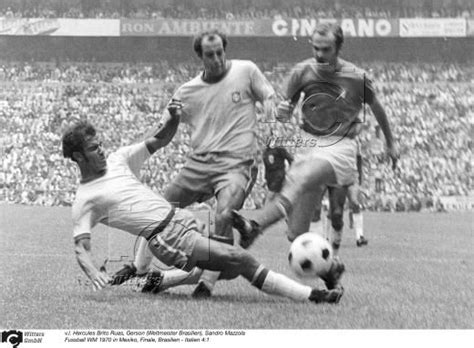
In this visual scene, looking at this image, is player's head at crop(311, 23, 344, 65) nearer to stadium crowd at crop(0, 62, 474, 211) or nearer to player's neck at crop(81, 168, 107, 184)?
stadium crowd at crop(0, 62, 474, 211)

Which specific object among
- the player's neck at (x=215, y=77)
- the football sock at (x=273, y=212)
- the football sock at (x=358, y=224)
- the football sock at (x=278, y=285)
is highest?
the player's neck at (x=215, y=77)

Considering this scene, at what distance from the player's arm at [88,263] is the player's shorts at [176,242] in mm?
438

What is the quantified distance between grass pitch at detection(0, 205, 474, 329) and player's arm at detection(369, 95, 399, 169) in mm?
1076

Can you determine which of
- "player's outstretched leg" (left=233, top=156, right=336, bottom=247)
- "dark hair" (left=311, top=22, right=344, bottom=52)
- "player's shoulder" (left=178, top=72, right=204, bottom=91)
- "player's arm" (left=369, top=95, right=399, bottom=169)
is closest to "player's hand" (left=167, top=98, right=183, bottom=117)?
"player's shoulder" (left=178, top=72, right=204, bottom=91)

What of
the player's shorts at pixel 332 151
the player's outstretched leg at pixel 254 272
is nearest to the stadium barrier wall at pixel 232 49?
the player's shorts at pixel 332 151

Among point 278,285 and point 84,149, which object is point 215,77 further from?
point 278,285

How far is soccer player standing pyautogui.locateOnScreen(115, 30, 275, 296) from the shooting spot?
546cm

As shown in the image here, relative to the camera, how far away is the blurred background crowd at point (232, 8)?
259 inches

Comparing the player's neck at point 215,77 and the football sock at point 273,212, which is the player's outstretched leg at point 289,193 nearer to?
the football sock at point 273,212

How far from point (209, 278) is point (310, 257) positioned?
767mm

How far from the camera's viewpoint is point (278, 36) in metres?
7.50

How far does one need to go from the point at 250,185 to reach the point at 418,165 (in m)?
3.98

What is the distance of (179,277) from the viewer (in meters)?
5.20

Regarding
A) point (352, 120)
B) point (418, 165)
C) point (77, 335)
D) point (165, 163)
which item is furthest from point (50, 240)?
point (418, 165)
